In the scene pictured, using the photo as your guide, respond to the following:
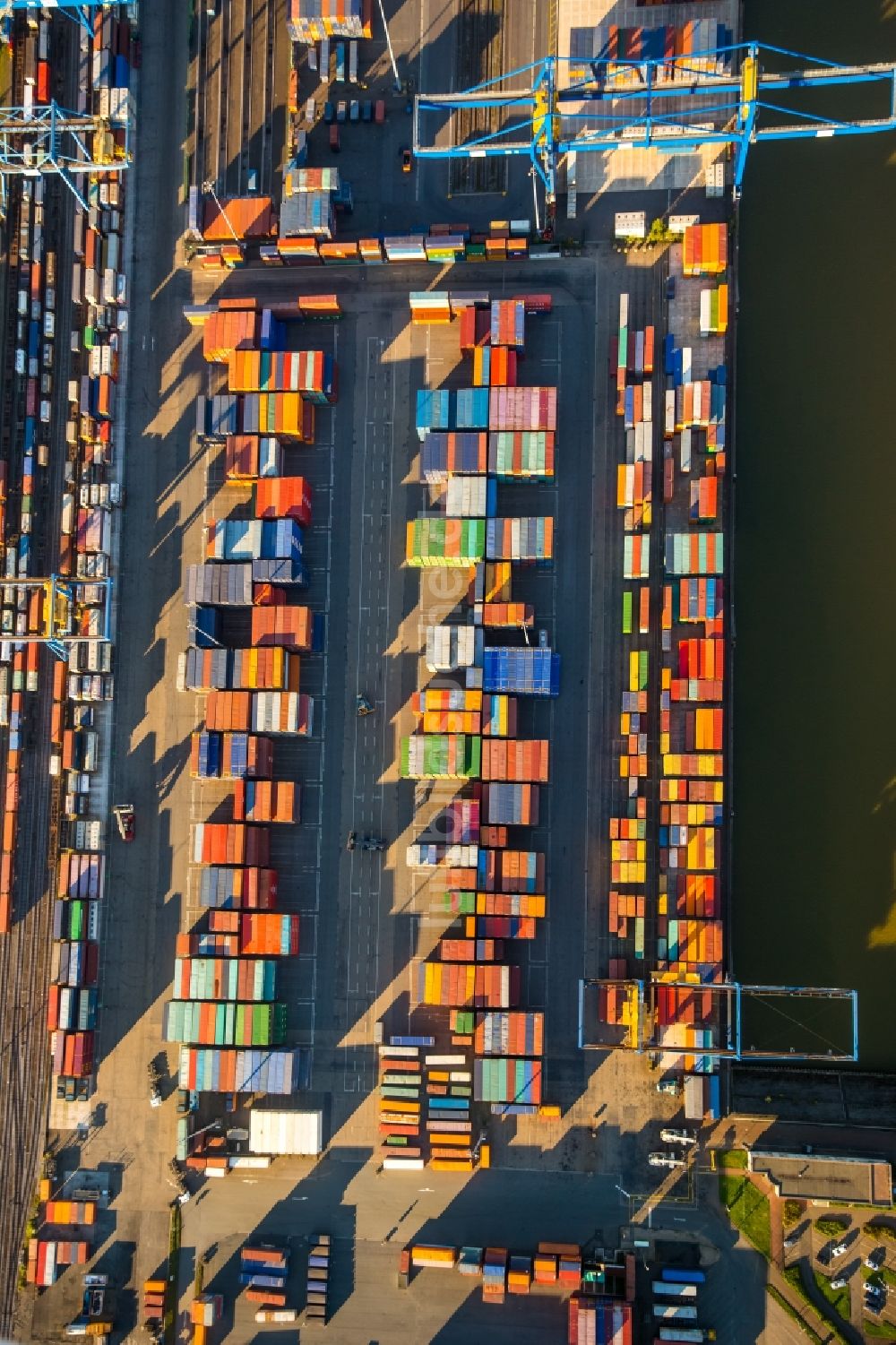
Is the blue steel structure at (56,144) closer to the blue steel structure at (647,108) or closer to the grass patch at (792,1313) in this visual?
the blue steel structure at (647,108)

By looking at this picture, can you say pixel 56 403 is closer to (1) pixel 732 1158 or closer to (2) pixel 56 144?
(2) pixel 56 144

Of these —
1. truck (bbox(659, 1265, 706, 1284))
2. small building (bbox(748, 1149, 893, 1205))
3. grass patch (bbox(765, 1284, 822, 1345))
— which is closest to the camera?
small building (bbox(748, 1149, 893, 1205))

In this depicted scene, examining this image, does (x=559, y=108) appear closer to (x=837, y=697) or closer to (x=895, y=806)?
(x=837, y=697)

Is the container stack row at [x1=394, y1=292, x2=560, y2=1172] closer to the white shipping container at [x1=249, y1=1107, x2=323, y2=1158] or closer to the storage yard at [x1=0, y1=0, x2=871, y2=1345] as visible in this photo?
the storage yard at [x1=0, y1=0, x2=871, y2=1345]

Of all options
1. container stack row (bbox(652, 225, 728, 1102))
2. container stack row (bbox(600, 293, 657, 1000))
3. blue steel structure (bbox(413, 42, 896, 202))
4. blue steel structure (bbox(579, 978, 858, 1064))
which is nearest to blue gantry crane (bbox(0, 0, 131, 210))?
blue steel structure (bbox(413, 42, 896, 202))

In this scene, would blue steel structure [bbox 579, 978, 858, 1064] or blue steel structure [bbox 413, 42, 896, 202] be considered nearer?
blue steel structure [bbox 579, 978, 858, 1064]

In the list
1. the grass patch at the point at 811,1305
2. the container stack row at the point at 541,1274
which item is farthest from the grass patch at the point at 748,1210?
the container stack row at the point at 541,1274
